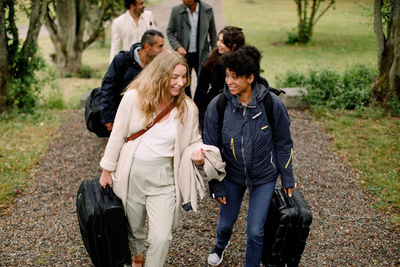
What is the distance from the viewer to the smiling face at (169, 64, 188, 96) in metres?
3.37

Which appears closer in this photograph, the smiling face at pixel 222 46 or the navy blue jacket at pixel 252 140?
the navy blue jacket at pixel 252 140

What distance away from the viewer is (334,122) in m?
7.96

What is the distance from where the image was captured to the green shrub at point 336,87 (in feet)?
28.4

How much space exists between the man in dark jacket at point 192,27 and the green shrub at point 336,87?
106 inches

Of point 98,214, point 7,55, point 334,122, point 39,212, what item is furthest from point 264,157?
point 7,55

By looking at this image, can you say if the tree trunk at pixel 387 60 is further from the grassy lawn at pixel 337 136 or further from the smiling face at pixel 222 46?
the smiling face at pixel 222 46

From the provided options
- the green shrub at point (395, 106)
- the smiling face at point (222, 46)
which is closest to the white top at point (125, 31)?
the smiling face at point (222, 46)

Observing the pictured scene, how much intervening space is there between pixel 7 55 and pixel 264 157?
6.36 meters

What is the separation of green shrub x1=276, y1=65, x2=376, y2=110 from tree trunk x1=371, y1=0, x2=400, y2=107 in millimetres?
343

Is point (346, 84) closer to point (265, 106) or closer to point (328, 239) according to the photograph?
point (328, 239)

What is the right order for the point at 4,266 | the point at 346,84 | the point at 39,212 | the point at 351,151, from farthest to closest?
the point at 346,84
the point at 351,151
the point at 39,212
the point at 4,266

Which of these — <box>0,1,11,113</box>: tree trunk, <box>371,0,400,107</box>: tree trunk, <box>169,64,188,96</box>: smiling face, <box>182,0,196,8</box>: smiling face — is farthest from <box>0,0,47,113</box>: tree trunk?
<box>371,0,400,107</box>: tree trunk

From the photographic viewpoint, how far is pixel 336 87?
895 centimetres

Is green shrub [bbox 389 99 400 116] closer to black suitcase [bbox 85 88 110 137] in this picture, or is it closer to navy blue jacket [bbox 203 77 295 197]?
navy blue jacket [bbox 203 77 295 197]
